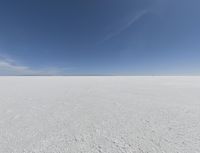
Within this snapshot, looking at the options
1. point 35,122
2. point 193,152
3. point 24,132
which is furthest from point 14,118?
point 193,152

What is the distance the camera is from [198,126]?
8.21ft

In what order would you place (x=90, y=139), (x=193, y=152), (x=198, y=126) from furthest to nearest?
(x=198, y=126), (x=90, y=139), (x=193, y=152)

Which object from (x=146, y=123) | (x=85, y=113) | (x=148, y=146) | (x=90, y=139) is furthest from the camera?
(x=85, y=113)

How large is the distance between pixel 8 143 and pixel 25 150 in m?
0.43

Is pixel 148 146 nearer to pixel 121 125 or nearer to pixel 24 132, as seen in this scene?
pixel 121 125

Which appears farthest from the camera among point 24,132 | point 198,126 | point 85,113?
point 85,113

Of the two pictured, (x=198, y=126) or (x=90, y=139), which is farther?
(x=198, y=126)

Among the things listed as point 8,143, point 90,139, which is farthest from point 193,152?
point 8,143

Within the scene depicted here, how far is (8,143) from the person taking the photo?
1932 mm

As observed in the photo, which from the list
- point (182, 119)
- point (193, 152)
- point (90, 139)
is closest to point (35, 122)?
point (90, 139)

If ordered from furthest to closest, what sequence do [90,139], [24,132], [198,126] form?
[198,126] → [24,132] → [90,139]

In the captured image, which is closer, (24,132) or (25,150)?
(25,150)

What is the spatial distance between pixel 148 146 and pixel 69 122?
1.83 m

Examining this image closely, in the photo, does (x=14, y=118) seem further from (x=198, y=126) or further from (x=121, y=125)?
(x=198, y=126)
